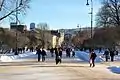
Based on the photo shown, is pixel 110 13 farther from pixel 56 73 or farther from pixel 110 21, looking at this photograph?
pixel 56 73

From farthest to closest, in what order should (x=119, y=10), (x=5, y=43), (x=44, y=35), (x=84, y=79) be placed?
(x=44, y=35) < (x=5, y=43) < (x=119, y=10) < (x=84, y=79)

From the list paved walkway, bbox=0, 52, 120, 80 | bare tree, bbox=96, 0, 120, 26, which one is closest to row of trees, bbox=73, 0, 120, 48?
bare tree, bbox=96, 0, 120, 26

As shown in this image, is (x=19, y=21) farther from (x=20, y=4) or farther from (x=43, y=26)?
(x=43, y=26)

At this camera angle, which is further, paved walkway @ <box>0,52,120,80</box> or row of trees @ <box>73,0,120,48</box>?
row of trees @ <box>73,0,120,48</box>

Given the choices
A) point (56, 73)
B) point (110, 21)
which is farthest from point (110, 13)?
point (56, 73)

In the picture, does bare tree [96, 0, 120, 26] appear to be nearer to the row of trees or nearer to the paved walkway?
the row of trees

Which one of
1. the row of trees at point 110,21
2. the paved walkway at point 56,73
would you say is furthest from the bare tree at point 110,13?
the paved walkway at point 56,73

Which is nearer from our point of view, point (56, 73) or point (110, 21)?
point (56, 73)

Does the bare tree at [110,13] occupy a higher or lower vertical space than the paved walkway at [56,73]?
higher

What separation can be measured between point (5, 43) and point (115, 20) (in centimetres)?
3076

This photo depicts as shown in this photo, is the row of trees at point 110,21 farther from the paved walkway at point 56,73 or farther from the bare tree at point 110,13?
the paved walkway at point 56,73

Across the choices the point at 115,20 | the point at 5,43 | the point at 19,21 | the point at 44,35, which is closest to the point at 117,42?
the point at 115,20

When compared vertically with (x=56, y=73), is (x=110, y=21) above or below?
above

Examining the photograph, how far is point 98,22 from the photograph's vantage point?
8081 cm
